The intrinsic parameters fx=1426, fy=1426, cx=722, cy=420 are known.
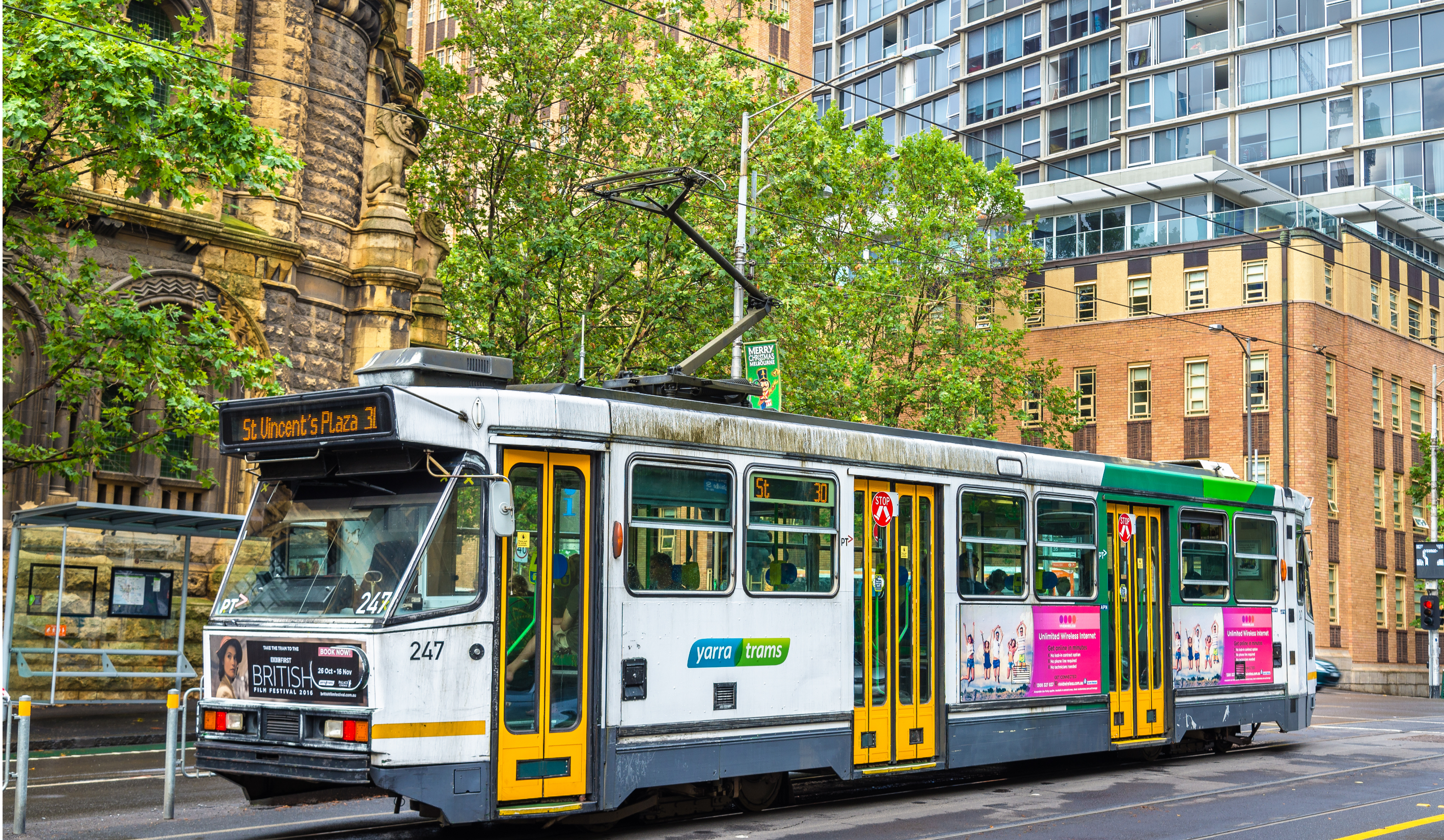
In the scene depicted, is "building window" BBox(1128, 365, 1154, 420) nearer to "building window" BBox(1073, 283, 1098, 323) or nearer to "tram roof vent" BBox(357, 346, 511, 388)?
"building window" BBox(1073, 283, 1098, 323)

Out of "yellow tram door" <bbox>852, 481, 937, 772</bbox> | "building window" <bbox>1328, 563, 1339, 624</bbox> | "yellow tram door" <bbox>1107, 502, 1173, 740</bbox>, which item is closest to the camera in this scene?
"yellow tram door" <bbox>852, 481, 937, 772</bbox>

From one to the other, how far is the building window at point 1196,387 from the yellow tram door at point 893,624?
126 ft

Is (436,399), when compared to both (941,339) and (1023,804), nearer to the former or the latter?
(1023,804)

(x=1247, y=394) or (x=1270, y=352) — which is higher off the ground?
(x=1270, y=352)

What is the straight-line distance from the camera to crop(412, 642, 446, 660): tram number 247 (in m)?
8.85

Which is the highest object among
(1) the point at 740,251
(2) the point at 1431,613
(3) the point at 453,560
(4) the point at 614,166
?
(4) the point at 614,166

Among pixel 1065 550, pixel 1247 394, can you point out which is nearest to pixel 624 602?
pixel 1065 550

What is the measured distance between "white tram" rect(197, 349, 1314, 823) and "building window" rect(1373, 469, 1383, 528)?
39.8 m

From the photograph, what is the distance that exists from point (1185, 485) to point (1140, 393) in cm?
3578

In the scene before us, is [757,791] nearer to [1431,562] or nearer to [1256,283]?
[1431,562]

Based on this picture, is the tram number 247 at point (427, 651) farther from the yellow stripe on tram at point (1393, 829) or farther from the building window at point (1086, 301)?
the building window at point (1086, 301)

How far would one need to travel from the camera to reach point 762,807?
11398 millimetres

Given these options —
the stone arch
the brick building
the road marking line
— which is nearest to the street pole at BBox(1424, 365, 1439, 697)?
the brick building

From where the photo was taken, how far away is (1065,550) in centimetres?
1374
